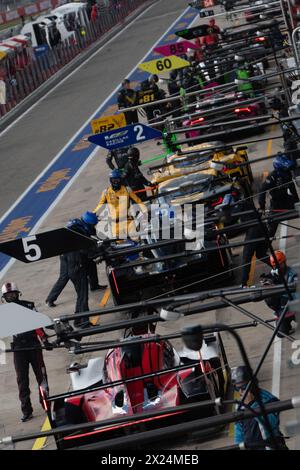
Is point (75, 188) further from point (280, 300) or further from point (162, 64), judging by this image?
point (280, 300)

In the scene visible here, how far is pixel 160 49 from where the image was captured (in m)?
29.0

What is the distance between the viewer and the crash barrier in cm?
5141

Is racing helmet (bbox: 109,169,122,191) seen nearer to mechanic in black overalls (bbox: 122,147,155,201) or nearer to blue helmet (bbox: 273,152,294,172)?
mechanic in black overalls (bbox: 122,147,155,201)

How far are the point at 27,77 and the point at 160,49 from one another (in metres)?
25.7

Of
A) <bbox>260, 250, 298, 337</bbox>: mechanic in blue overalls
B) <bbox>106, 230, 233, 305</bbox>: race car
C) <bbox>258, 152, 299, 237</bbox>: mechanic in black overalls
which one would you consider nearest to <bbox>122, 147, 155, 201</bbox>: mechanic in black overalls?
<bbox>106, 230, 233, 305</bbox>: race car

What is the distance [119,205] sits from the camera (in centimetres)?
2255

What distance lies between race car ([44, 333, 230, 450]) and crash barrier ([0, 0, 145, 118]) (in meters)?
35.3

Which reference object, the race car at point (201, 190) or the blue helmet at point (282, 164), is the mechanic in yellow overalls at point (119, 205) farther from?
the blue helmet at point (282, 164)

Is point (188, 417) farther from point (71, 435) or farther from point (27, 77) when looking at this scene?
point (27, 77)

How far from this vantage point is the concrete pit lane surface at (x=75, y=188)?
1664 centimetres

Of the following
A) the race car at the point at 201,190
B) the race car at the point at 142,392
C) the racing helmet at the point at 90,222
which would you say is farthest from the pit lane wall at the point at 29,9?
the race car at the point at 142,392

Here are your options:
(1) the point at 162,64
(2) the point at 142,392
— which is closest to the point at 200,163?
(1) the point at 162,64

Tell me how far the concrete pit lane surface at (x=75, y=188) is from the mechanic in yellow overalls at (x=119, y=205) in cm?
134
